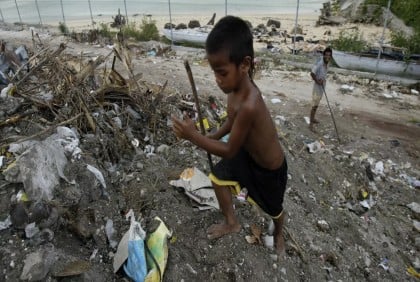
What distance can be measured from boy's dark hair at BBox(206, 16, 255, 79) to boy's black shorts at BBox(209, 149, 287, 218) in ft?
2.07

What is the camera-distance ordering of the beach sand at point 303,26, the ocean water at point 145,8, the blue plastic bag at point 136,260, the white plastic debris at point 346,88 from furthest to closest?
the ocean water at point 145,8, the beach sand at point 303,26, the white plastic debris at point 346,88, the blue plastic bag at point 136,260

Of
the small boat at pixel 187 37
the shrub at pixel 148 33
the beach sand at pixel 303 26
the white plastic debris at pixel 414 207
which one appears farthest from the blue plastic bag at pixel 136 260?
the beach sand at pixel 303 26

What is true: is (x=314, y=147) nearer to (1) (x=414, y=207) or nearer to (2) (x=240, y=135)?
(1) (x=414, y=207)

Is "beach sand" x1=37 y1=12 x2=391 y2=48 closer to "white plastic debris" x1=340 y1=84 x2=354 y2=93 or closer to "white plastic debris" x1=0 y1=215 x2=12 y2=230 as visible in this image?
"white plastic debris" x1=340 y1=84 x2=354 y2=93

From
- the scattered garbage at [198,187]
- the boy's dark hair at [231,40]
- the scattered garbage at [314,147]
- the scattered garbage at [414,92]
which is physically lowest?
the scattered garbage at [414,92]

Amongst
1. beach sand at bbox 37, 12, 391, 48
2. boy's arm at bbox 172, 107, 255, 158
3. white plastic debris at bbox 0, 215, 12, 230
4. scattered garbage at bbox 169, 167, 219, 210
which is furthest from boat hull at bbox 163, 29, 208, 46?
boy's arm at bbox 172, 107, 255, 158

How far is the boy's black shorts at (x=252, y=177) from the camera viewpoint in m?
2.14

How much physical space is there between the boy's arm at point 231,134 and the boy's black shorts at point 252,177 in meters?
0.24

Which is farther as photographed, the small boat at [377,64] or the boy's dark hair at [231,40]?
the small boat at [377,64]

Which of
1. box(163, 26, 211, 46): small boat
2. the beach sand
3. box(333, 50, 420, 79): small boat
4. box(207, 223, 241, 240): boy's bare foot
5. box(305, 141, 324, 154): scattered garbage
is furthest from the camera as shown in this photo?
the beach sand

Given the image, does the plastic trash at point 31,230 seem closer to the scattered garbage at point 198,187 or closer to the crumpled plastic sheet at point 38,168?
the crumpled plastic sheet at point 38,168

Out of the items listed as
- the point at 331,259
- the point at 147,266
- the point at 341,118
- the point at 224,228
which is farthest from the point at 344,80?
the point at 147,266

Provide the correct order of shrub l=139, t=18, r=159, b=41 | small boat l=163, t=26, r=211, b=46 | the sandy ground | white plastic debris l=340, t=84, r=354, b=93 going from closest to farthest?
1. the sandy ground
2. white plastic debris l=340, t=84, r=354, b=93
3. small boat l=163, t=26, r=211, b=46
4. shrub l=139, t=18, r=159, b=41

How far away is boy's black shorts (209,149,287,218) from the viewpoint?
2.14 metres
